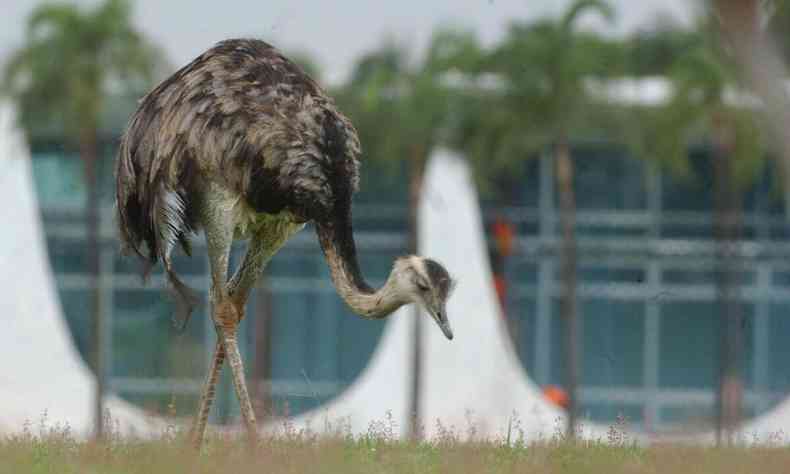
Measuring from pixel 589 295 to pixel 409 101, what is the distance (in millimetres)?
7872

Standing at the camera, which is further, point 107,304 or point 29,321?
point 107,304

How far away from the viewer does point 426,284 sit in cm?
1145

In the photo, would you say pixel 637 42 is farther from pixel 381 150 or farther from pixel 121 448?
pixel 121 448

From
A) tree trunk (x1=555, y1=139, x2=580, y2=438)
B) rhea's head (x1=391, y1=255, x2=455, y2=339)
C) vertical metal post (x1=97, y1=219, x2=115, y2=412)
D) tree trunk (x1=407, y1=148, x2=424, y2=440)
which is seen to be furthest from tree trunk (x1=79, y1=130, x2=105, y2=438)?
rhea's head (x1=391, y1=255, x2=455, y2=339)

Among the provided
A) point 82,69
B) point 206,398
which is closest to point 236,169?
point 206,398

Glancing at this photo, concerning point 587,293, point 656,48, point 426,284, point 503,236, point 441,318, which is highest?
point 656,48

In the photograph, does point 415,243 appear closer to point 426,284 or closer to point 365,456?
point 426,284

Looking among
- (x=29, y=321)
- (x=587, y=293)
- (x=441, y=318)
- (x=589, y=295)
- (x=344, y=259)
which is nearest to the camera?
(x=441, y=318)

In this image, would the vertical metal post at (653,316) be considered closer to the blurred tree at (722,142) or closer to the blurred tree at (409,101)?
the blurred tree at (722,142)

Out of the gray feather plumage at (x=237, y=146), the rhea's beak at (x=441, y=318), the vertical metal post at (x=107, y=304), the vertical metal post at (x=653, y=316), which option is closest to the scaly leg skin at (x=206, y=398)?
the gray feather plumage at (x=237, y=146)

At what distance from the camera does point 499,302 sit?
144ft

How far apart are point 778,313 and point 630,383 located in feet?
13.9

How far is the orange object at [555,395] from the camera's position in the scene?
43.4 m

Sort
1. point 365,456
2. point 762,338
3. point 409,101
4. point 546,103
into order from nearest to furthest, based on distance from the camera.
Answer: point 365,456 < point 409,101 < point 546,103 < point 762,338
